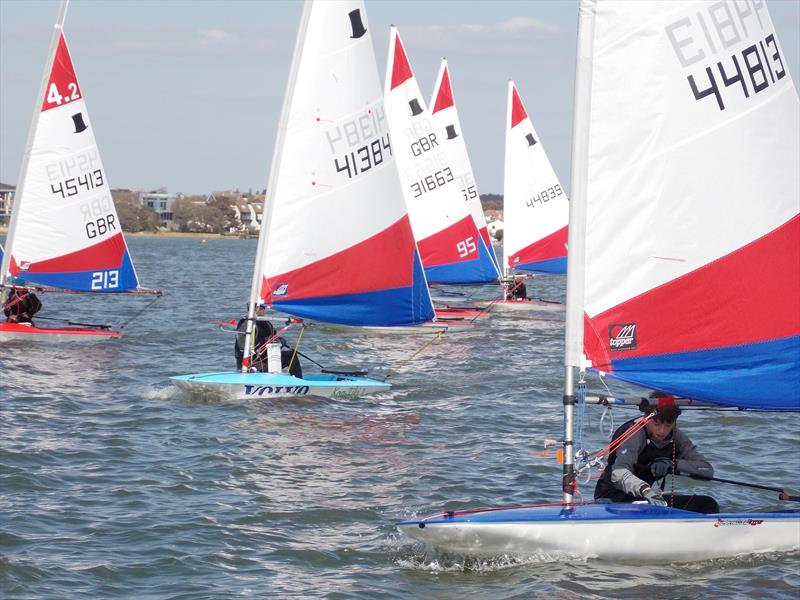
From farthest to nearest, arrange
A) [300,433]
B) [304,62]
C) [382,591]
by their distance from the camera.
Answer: [304,62], [300,433], [382,591]

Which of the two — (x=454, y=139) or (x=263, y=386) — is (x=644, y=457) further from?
(x=454, y=139)

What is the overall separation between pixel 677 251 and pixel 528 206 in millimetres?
25667

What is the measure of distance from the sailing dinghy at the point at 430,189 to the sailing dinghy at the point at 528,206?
2.75 m

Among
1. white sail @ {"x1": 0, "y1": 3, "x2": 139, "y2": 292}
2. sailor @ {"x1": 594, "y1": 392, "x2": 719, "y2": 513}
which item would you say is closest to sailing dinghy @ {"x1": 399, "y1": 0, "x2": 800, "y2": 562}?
sailor @ {"x1": 594, "y1": 392, "x2": 719, "y2": 513}

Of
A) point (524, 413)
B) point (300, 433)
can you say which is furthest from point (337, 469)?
point (524, 413)

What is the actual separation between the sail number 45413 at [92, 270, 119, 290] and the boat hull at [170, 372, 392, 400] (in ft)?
25.0

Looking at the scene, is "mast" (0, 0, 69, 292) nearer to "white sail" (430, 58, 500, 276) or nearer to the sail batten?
"white sail" (430, 58, 500, 276)

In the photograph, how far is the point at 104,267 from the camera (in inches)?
931

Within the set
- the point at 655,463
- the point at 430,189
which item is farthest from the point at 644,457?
the point at 430,189

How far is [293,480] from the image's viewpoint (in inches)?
483

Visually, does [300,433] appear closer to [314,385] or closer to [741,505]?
[314,385]

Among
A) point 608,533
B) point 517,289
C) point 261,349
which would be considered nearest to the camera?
point 608,533

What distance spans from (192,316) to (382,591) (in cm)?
2472

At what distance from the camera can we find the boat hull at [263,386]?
16.0 m
